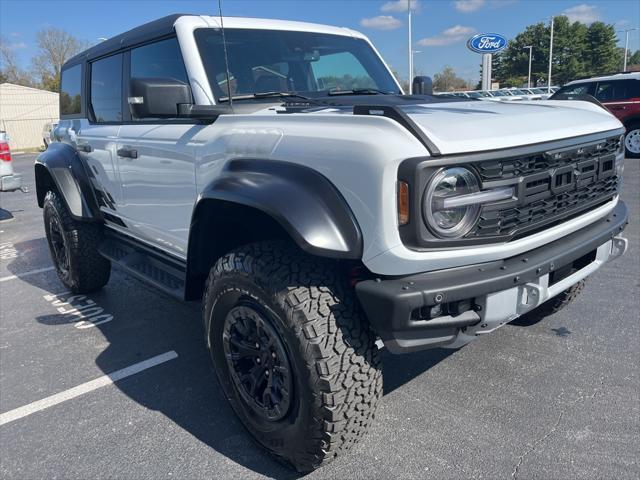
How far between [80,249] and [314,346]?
3.18m

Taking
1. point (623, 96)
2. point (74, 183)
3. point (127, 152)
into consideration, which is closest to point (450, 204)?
point (127, 152)

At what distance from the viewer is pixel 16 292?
5.07m

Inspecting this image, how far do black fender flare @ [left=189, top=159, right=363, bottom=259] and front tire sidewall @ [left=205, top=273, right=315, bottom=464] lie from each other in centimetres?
34

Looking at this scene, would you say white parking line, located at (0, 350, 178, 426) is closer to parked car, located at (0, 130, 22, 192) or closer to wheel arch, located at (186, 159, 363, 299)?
wheel arch, located at (186, 159, 363, 299)

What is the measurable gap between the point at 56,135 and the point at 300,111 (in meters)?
3.58

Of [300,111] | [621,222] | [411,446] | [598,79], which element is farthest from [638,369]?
[598,79]

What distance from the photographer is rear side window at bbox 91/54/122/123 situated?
387 cm

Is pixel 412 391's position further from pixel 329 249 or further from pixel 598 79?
pixel 598 79

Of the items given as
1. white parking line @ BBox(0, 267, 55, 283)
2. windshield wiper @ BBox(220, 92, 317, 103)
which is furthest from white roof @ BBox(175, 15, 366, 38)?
white parking line @ BBox(0, 267, 55, 283)

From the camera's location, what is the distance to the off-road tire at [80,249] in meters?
4.44

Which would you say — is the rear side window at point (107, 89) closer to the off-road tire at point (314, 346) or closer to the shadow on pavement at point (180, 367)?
the shadow on pavement at point (180, 367)

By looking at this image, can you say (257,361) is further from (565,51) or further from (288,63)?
(565,51)

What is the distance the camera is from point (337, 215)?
1.96 metres

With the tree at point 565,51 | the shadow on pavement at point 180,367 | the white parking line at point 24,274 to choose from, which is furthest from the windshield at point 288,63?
the tree at point 565,51
